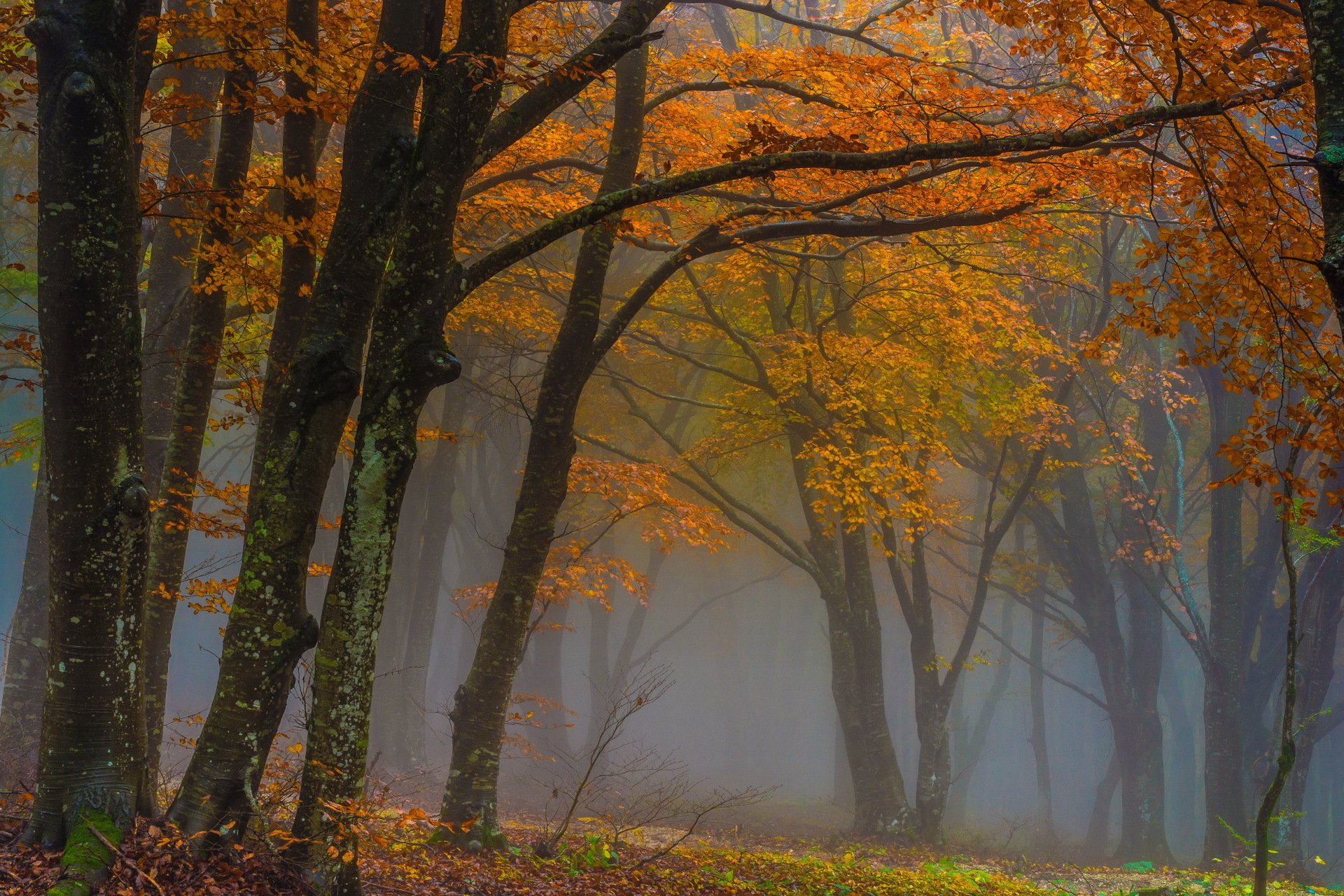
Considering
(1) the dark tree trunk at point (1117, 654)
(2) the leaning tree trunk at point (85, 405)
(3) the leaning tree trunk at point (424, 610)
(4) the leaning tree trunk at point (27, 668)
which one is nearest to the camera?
(2) the leaning tree trunk at point (85, 405)

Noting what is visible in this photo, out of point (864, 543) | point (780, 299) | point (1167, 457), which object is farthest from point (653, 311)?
point (1167, 457)

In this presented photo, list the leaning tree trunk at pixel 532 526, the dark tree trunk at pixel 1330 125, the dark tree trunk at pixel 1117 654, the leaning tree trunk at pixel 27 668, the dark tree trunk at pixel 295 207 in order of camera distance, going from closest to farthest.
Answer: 1. the dark tree trunk at pixel 1330 125
2. the dark tree trunk at pixel 295 207
3. the leaning tree trunk at pixel 532 526
4. the leaning tree trunk at pixel 27 668
5. the dark tree trunk at pixel 1117 654

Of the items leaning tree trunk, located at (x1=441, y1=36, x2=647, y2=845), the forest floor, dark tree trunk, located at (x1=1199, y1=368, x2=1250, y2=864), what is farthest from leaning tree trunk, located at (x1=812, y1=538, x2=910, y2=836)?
leaning tree trunk, located at (x1=441, y1=36, x2=647, y2=845)

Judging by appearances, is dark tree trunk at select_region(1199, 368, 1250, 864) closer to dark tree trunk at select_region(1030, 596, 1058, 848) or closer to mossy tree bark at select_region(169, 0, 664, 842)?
dark tree trunk at select_region(1030, 596, 1058, 848)

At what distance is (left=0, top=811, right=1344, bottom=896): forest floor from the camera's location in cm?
450

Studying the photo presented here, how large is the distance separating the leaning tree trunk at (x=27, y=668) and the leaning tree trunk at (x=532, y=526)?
5084 millimetres

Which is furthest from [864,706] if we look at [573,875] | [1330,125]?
[1330,125]

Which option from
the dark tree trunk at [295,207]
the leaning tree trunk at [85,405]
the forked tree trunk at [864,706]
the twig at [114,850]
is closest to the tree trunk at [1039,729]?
the forked tree trunk at [864,706]

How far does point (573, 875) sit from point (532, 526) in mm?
3179

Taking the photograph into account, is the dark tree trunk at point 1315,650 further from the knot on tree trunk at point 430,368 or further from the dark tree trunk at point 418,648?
the dark tree trunk at point 418,648

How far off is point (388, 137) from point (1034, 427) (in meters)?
12.2

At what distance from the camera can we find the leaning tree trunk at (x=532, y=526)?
8.25 m

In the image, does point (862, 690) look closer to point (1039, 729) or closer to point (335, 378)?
point (335, 378)

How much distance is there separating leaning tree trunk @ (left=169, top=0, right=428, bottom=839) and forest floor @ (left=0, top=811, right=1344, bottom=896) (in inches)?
13.0
